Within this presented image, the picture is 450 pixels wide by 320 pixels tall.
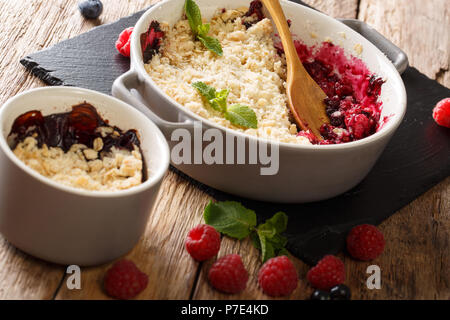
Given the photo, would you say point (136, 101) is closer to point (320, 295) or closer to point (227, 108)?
point (227, 108)

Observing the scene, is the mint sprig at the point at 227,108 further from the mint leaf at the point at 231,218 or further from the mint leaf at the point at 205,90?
the mint leaf at the point at 231,218

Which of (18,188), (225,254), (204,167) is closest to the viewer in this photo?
(18,188)

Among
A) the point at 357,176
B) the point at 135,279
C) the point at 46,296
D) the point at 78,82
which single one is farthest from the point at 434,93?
the point at 46,296

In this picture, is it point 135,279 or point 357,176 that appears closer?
point 135,279

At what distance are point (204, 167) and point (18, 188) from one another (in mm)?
588

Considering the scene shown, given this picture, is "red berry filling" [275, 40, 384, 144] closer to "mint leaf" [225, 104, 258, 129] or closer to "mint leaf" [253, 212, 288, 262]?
"mint leaf" [225, 104, 258, 129]

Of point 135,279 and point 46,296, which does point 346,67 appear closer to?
point 135,279

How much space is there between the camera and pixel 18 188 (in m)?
1.54

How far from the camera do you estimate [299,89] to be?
2227mm

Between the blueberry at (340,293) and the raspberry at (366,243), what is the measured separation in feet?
0.58

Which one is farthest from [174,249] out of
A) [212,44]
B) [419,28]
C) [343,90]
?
[419,28]

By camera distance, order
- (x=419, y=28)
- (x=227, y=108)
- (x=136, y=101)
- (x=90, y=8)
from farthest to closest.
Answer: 1. (x=419, y=28)
2. (x=90, y=8)
3. (x=227, y=108)
4. (x=136, y=101)

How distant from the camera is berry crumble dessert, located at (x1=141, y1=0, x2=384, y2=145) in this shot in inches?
80.1

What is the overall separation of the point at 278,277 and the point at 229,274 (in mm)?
128
